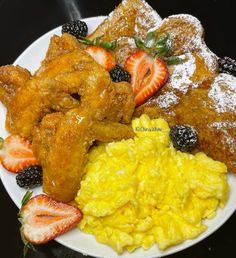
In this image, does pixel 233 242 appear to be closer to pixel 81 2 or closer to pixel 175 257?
pixel 175 257

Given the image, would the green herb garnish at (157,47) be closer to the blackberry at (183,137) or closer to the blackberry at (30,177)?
the blackberry at (183,137)

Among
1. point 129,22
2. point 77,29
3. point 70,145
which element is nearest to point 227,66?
point 129,22

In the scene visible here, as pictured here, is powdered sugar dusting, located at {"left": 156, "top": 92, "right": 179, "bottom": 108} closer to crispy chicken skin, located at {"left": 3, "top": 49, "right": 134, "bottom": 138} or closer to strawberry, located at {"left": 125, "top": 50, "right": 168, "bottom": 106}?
strawberry, located at {"left": 125, "top": 50, "right": 168, "bottom": 106}

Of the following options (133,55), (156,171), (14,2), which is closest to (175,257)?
(156,171)

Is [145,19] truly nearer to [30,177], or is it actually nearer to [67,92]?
[67,92]

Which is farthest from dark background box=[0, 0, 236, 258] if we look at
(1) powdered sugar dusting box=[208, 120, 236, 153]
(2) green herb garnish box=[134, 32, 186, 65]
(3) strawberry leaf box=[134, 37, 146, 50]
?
(3) strawberry leaf box=[134, 37, 146, 50]
